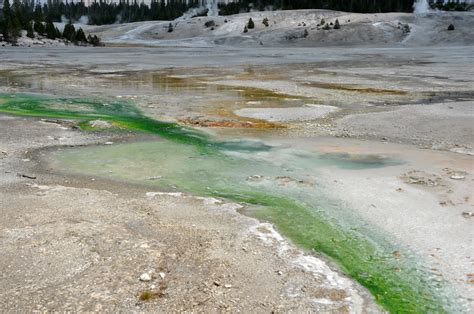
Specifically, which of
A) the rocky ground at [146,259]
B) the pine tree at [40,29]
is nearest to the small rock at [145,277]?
the rocky ground at [146,259]

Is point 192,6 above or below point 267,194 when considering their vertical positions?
above

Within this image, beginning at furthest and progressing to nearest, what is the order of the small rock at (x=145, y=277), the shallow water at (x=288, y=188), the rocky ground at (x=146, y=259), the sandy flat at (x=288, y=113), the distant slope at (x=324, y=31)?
the distant slope at (x=324, y=31)
the sandy flat at (x=288, y=113)
the shallow water at (x=288, y=188)
the small rock at (x=145, y=277)
the rocky ground at (x=146, y=259)

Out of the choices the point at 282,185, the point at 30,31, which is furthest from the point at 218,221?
the point at 30,31

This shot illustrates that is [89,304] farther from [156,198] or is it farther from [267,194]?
[267,194]

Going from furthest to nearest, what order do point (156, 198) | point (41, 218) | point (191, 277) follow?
point (156, 198)
point (41, 218)
point (191, 277)

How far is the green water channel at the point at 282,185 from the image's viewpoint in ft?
10.7

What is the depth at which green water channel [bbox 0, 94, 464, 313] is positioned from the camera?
3260 mm

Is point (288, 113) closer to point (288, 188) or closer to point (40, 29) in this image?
point (288, 188)

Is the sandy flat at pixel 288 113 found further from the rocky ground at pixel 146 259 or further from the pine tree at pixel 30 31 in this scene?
the pine tree at pixel 30 31

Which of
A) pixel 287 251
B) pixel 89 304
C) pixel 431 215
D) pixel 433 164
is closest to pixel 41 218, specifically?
pixel 89 304

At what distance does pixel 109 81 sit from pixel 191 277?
40.7 feet

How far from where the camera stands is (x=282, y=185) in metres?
5.17

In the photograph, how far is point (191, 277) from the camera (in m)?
3.21

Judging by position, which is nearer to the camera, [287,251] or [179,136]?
[287,251]
